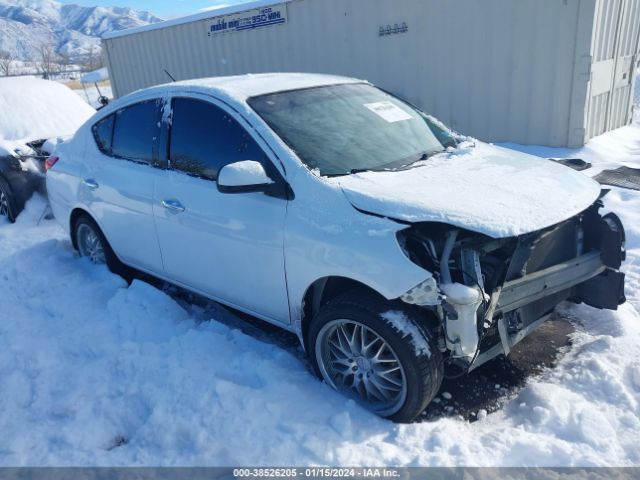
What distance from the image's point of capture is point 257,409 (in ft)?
9.21

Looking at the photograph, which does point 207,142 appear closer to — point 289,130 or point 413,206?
point 289,130

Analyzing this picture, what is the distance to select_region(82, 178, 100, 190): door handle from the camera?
436 cm

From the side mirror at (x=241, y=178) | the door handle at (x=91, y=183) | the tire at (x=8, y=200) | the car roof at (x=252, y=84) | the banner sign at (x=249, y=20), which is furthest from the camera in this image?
the banner sign at (x=249, y=20)

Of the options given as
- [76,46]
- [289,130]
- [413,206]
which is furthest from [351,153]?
[76,46]

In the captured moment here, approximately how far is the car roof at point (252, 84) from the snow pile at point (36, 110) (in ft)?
11.6

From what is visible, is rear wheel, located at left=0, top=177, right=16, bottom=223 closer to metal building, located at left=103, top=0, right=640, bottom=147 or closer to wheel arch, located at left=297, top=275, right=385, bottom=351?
wheel arch, located at left=297, top=275, right=385, bottom=351

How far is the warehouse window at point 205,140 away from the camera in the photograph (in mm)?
3289

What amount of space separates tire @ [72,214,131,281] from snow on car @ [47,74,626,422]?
0.50 meters

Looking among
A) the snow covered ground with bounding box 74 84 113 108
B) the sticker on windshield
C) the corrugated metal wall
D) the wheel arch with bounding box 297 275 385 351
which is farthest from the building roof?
the wheel arch with bounding box 297 275 385 351

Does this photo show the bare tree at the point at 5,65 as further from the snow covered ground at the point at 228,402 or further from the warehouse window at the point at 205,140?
the snow covered ground at the point at 228,402

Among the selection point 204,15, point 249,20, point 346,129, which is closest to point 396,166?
point 346,129

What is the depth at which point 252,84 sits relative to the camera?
3709 mm

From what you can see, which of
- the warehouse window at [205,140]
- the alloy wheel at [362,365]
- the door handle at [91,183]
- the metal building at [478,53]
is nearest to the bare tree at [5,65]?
the metal building at [478,53]

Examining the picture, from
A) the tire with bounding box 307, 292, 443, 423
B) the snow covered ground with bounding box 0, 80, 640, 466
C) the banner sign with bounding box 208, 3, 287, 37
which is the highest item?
the banner sign with bounding box 208, 3, 287, 37
